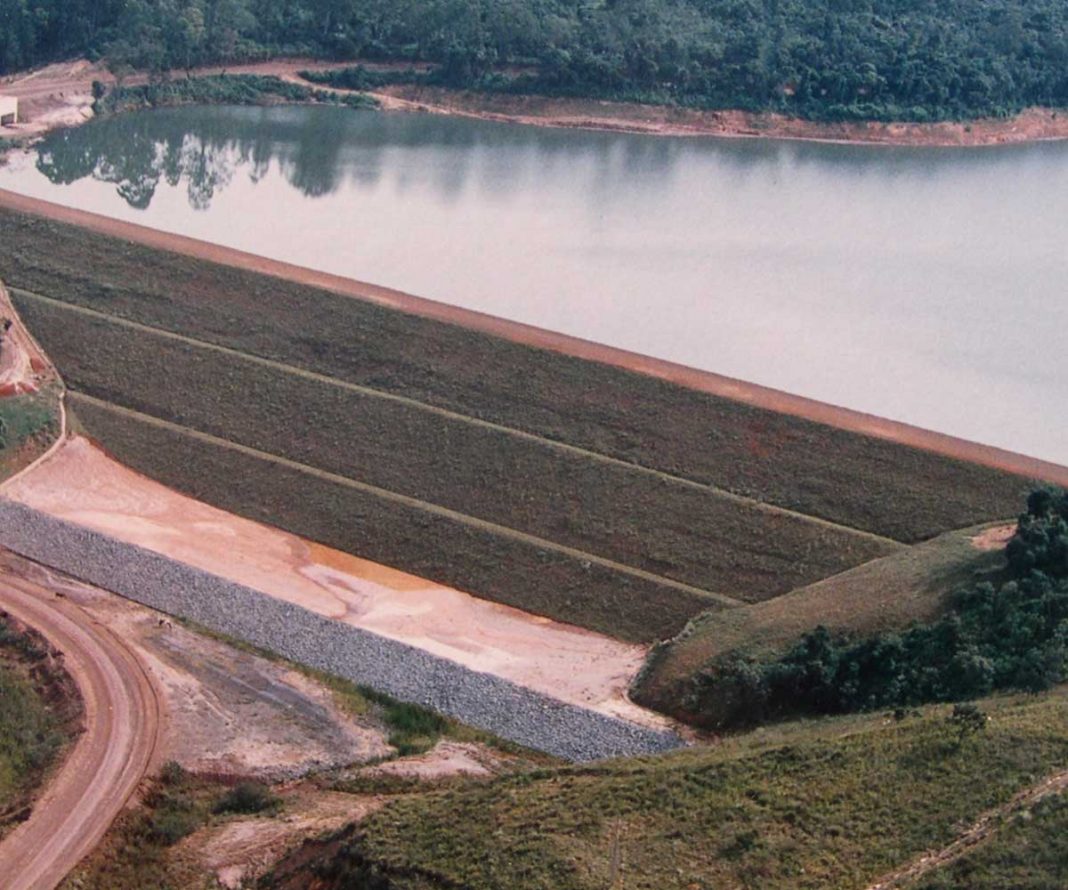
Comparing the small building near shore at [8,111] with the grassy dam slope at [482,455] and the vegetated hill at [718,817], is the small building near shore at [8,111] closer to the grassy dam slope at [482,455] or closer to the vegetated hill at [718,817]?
the grassy dam slope at [482,455]

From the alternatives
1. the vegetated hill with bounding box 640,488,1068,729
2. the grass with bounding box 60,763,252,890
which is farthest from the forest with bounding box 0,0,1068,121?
the grass with bounding box 60,763,252,890

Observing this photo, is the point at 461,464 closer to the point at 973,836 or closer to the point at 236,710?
the point at 236,710

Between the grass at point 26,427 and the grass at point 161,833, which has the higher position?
the grass at point 26,427

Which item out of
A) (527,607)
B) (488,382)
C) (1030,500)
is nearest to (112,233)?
(488,382)

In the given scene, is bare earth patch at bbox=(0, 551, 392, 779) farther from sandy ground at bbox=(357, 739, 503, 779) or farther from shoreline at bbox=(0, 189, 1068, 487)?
shoreline at bbox=(0, 189, 1068, 487)

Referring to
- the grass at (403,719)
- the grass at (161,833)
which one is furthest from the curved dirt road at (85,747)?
the grass at (403,719)

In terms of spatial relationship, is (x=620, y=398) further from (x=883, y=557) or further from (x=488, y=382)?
(x=883, y=557)
